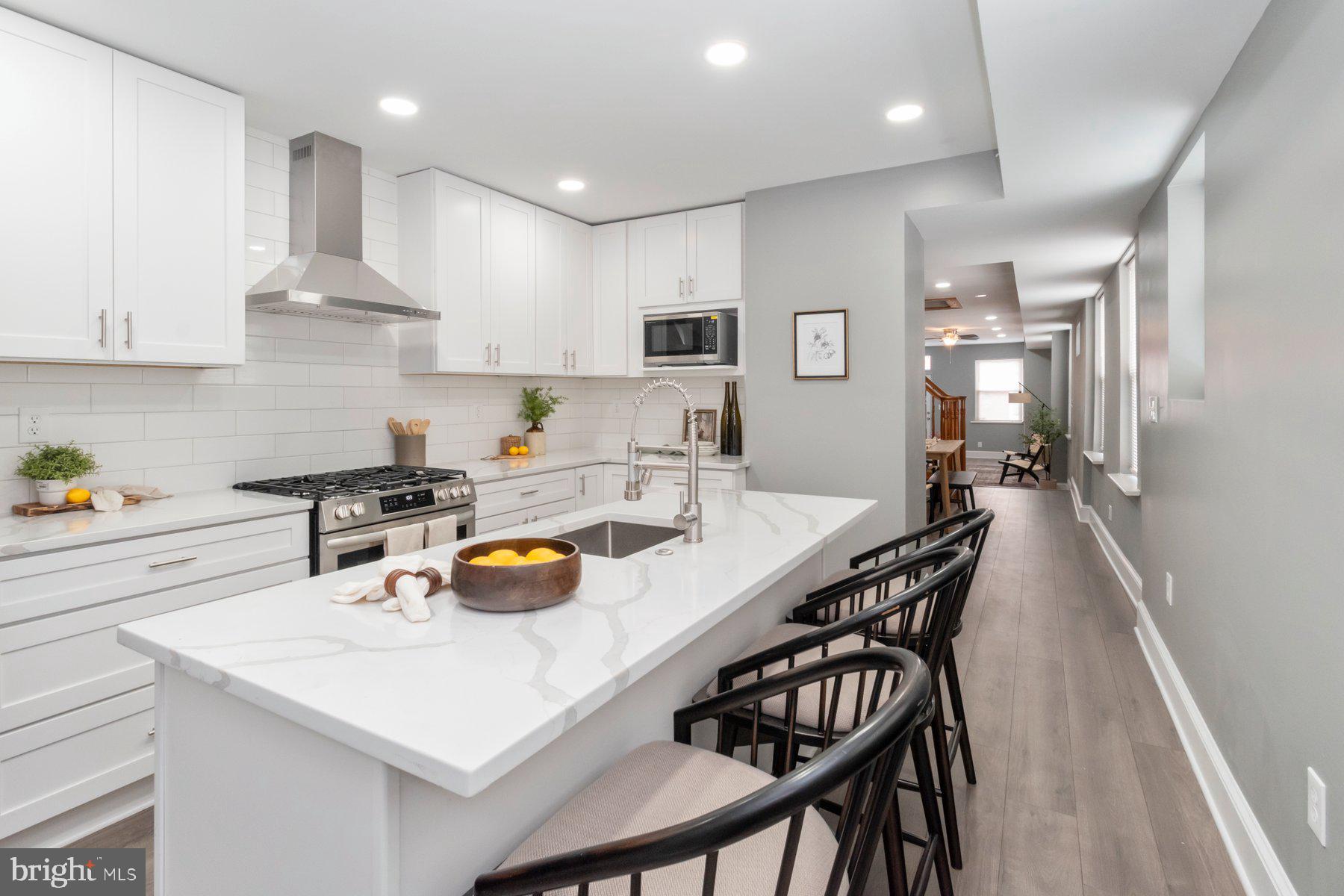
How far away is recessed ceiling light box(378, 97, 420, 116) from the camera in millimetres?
2891

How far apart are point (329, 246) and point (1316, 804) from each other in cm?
383

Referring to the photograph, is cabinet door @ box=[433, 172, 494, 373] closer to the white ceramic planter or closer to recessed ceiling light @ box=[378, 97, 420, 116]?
recessed ceiling light @ box=[378, 97, 420, 116]

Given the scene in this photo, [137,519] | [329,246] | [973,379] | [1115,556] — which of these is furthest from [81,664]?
[973,379]

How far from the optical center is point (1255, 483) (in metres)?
1.91

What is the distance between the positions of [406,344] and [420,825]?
3235 millimetres

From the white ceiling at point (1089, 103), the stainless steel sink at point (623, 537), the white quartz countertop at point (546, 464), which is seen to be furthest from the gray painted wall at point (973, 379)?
the stainless steel sink at point (623, 537)

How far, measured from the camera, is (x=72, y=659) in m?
2.08

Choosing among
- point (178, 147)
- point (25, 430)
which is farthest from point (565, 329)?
point (25, 430)

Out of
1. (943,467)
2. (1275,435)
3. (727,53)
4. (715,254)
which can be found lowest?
(943,467)

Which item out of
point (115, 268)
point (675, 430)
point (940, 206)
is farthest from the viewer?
point (675, 430)

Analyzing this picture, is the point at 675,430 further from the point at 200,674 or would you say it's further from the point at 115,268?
the point at 200,674

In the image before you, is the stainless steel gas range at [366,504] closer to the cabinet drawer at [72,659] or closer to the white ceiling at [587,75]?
the cabinet drawer at [72,659]

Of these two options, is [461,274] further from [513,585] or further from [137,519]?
[513,585]

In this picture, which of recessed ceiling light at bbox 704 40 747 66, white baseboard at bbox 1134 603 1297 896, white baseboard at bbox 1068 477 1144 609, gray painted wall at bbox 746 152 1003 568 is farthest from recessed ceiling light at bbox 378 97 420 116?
white baseboard at bbox 1068 477 1144 609
